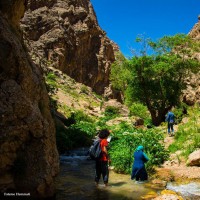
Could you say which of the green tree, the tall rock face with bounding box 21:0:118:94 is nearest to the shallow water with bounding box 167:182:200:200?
the green tree

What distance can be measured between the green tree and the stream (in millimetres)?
19745

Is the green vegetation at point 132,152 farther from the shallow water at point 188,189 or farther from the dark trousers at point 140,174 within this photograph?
the shallow water at point 188,189

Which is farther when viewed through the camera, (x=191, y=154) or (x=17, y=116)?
(x=191, y=154)

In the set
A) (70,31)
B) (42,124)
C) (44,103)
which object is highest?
(70,31)

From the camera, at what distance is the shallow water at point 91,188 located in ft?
28.7

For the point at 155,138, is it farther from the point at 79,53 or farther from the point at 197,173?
the point at 79,53

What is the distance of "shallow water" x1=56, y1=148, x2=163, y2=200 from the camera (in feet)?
28.7

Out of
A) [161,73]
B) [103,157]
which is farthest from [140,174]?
[161,73]

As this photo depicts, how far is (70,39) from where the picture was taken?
220 feet

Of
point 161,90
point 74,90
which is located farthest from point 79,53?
point 161,90

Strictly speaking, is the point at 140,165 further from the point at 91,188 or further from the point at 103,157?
the point at 91,188

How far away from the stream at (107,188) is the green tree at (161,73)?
64.8 feet

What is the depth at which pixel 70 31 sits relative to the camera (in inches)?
2662

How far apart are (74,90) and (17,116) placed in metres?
47.7
